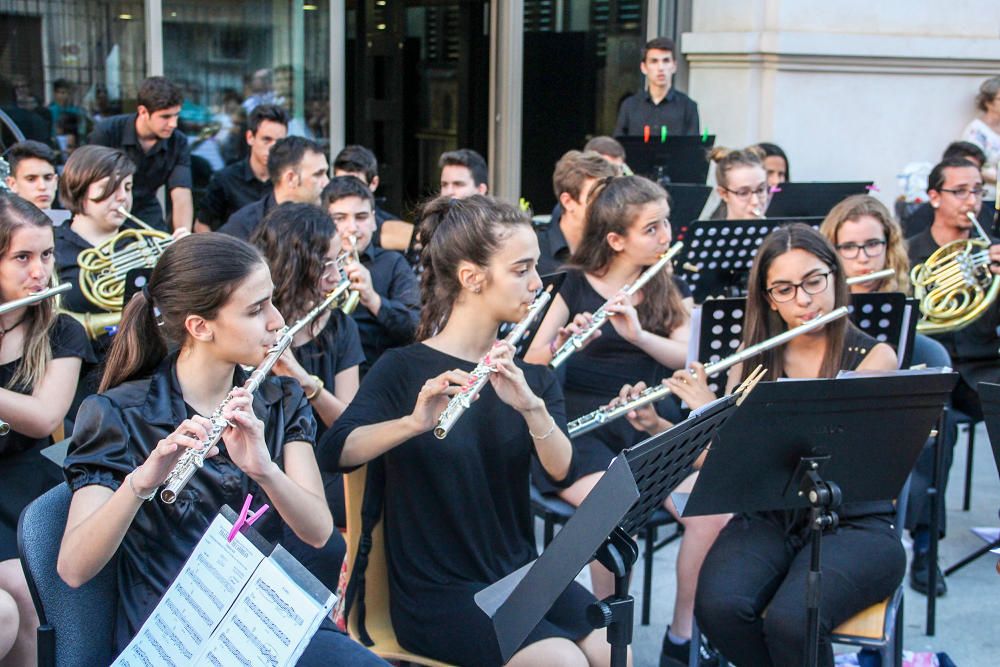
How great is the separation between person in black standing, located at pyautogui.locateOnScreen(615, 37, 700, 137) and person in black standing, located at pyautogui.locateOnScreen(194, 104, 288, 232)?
229cm

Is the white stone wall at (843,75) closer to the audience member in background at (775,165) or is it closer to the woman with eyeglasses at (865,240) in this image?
the audience member in background at (775,165)

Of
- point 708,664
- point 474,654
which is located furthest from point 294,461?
point 708,664

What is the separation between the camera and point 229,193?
18.6 ft

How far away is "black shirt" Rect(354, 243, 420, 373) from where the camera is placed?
3953 mm

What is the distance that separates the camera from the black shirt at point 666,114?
715cm

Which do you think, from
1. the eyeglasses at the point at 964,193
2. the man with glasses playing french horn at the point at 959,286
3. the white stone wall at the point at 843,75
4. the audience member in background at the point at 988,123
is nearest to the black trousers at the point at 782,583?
the man with glasses playing french horn at the point at 959,286

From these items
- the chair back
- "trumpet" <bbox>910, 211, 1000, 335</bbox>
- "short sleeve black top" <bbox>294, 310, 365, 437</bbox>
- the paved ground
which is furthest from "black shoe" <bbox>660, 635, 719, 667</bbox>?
the chair back

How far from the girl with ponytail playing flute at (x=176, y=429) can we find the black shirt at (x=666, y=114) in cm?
496

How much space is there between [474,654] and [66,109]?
4725 millimetres

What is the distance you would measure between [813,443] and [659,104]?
4.76 meters

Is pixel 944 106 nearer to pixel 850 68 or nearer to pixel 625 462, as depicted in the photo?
pixel 850 68

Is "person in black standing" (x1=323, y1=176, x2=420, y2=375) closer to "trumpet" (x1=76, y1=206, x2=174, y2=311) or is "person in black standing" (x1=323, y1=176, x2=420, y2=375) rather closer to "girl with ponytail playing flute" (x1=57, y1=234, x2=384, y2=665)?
"trumpet" (x1=76, y1=206, x2=174, y2=311)

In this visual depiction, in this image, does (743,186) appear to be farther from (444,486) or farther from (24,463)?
(24,463)

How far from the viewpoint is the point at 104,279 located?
4238 millimetres
